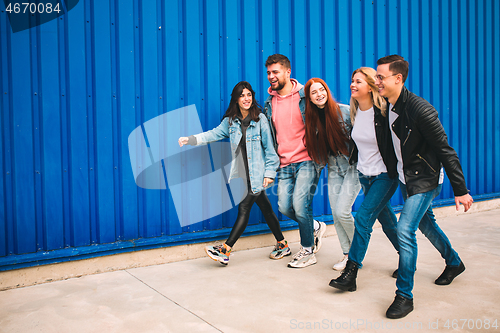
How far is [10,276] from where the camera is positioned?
3506 millimetres

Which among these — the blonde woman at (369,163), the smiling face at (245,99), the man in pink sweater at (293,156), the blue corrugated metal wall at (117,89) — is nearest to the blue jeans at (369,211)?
the blonde woman at (369,163)

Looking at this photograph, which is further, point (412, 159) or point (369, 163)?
point (369, 163)

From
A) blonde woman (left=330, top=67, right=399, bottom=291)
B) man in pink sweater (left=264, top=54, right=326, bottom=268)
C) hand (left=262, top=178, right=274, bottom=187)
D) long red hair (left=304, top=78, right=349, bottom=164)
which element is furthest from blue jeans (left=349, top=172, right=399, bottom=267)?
hand (left=262, top=178, right=274, bottom=187)

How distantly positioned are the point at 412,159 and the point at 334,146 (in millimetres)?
970

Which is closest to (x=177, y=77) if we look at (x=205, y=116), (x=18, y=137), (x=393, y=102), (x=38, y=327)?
(x=205, y=116)

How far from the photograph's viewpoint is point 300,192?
4004mm

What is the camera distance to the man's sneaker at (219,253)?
3.93 m

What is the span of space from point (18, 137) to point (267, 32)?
3.03 meters

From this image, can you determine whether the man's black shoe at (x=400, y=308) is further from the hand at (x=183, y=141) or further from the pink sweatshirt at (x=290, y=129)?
the hand at (x=183, y=141)

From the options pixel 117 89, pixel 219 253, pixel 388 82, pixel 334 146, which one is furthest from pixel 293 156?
pixel 117 89

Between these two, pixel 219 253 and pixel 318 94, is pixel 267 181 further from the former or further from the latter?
pixel 318 94

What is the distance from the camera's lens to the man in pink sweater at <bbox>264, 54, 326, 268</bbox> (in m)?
4.03

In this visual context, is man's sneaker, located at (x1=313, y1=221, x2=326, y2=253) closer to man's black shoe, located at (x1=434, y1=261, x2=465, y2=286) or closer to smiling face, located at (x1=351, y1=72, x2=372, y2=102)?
man's black shoe, located at (x1=434, y1=261, x2=465, y2=286)

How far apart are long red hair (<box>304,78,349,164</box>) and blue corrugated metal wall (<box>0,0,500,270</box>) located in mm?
1219
